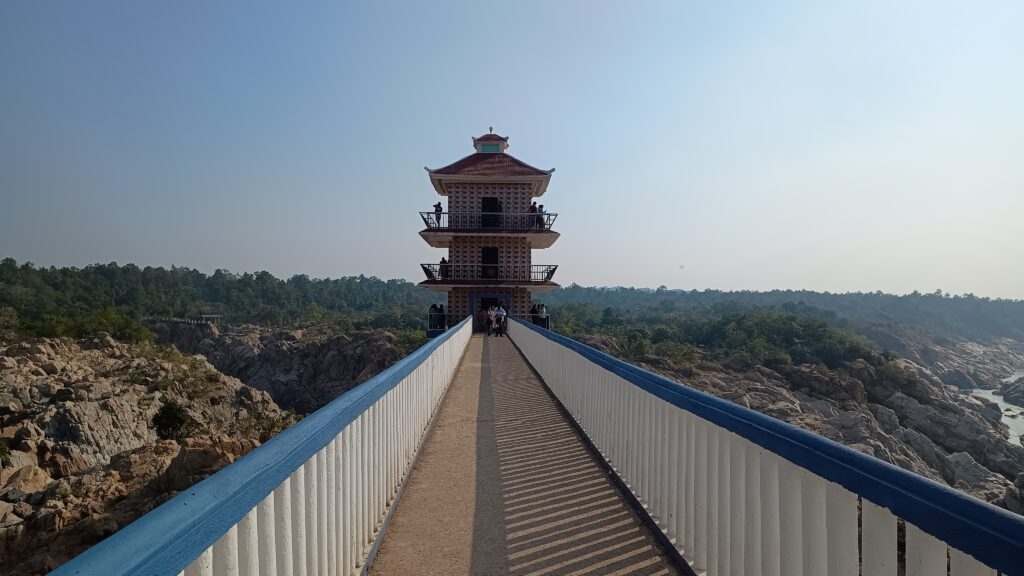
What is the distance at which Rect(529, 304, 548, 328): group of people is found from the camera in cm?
2856

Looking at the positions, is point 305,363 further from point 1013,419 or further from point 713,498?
point 1013,419

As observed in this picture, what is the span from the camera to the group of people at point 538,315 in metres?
28.6

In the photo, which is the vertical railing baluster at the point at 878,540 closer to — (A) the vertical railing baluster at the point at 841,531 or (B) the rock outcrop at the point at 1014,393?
(A) the vertical railing baluster at the point at 841,531

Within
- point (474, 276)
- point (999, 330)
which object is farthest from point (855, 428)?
point (999, 330)

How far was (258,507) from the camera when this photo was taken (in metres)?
2.12

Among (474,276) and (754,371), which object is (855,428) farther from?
(474,276)

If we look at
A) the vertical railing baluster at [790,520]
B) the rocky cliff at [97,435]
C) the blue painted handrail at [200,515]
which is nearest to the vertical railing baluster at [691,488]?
the vertical railing baluster at [790,520]

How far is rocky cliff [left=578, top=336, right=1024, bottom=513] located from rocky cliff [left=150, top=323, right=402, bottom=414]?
1847 cm

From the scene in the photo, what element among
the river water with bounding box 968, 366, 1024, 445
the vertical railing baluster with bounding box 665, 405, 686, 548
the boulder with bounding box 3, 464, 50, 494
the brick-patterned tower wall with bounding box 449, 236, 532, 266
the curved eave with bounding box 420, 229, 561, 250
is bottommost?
the river water with bounding box 968, 366, 1024, 445

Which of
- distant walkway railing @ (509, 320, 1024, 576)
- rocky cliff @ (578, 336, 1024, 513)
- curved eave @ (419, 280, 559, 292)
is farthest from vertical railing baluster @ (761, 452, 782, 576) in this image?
curved eave @ (419, 280, 559, 292)

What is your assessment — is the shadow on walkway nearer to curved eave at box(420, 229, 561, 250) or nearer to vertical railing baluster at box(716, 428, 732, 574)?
vertical railing baluster at box(716, 428, 732, 574)

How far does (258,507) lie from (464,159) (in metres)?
29.8

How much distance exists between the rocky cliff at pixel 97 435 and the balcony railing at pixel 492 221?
39.3 ft

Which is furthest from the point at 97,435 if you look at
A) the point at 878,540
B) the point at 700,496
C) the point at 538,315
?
the point at 878,540
